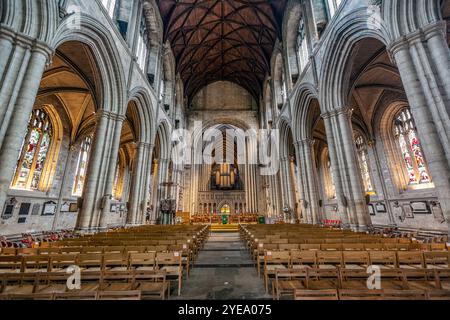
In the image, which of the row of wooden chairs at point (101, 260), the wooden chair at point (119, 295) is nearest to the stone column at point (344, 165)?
the row of wooden chairs at point (101, 260)

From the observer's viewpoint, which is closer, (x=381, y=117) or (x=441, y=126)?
(x=441, y=126)

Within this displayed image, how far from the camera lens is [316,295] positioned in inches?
82.7

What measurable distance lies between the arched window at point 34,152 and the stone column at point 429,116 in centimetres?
1717

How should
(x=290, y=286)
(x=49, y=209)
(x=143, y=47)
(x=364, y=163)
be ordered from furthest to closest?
1. (x=364, y=163)
2. (x=143, y=47)
3. (x=49, y=209)
4. (x=290, y=286)

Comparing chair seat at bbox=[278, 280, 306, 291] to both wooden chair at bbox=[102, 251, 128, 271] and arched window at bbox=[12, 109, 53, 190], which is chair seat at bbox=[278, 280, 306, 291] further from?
arched window at bbox=[12, 109, 53, 190]

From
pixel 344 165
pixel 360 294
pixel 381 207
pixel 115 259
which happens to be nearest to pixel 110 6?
pixel 115 259

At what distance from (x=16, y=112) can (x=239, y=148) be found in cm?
2404

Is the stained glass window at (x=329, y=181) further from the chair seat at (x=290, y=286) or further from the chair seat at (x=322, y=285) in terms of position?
the chair seat at (x=290, y=286)

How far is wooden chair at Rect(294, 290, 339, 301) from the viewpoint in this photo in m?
1.99

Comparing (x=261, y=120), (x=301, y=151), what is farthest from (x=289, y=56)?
(x=261, y=120)

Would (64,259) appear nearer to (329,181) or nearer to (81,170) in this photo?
(81,170)
